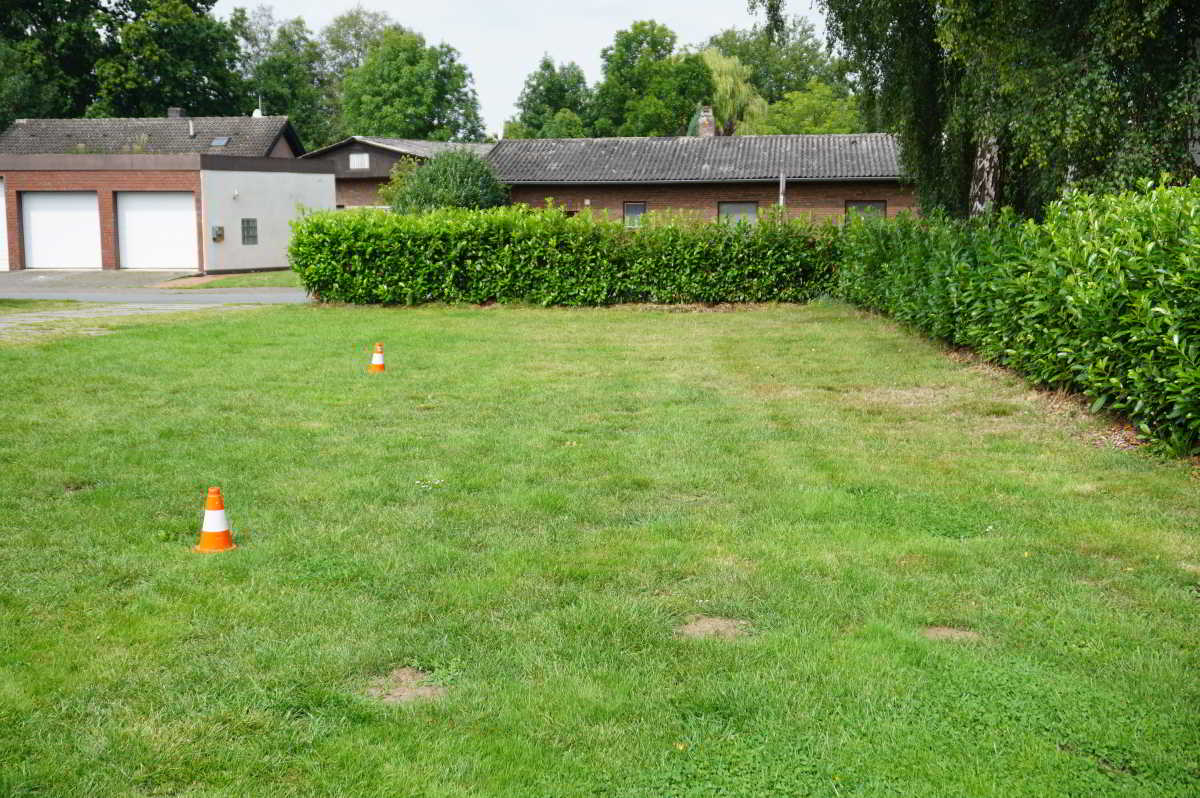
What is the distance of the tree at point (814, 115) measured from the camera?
193 ft

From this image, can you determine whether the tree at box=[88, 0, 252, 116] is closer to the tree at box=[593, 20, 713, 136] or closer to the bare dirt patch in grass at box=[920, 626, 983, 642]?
the tree at box=[593, 20, 713, 136]

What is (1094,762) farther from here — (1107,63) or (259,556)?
(1107,63)

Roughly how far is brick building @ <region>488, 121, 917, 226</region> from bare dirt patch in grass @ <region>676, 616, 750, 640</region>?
34882 millimetres

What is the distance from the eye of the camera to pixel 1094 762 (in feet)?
10.7

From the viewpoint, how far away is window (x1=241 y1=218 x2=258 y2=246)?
37500 millimetres

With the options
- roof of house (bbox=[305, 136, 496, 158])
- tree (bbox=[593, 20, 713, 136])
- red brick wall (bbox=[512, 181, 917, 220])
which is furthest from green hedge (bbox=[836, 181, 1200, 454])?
tree (bbox=[593, 20, 713, 136])

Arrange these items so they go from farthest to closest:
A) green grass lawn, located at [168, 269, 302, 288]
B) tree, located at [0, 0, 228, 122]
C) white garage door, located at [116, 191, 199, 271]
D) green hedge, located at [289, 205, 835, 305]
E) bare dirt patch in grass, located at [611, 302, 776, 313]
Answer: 1. tree, located at [0, 0, 228, 122]
2. white garage door, located at [116, 191, 199, 271]
3. green grass lawn, located at [168, 269, 302, 288]
4. green hedge, located at [289, 205, 835, 305]
5. bare dirt patch in grass, located at [611, 302, 776, 313]

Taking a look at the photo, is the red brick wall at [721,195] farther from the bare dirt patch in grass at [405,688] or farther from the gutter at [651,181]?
the bare dirt patch in grass at [405,688]

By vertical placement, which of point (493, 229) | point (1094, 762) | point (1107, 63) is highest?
point (1107, 63)

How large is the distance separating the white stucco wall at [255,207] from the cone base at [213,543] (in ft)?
101

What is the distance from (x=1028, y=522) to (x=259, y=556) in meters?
Answer: 4.04

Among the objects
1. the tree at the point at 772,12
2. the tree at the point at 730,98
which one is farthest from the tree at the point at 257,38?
the tree at the point at 772,12

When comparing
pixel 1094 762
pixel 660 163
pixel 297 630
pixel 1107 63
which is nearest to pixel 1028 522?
pixel 1094 762

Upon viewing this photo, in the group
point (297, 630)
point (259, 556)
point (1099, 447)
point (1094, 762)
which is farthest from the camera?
point (1099, 447)
